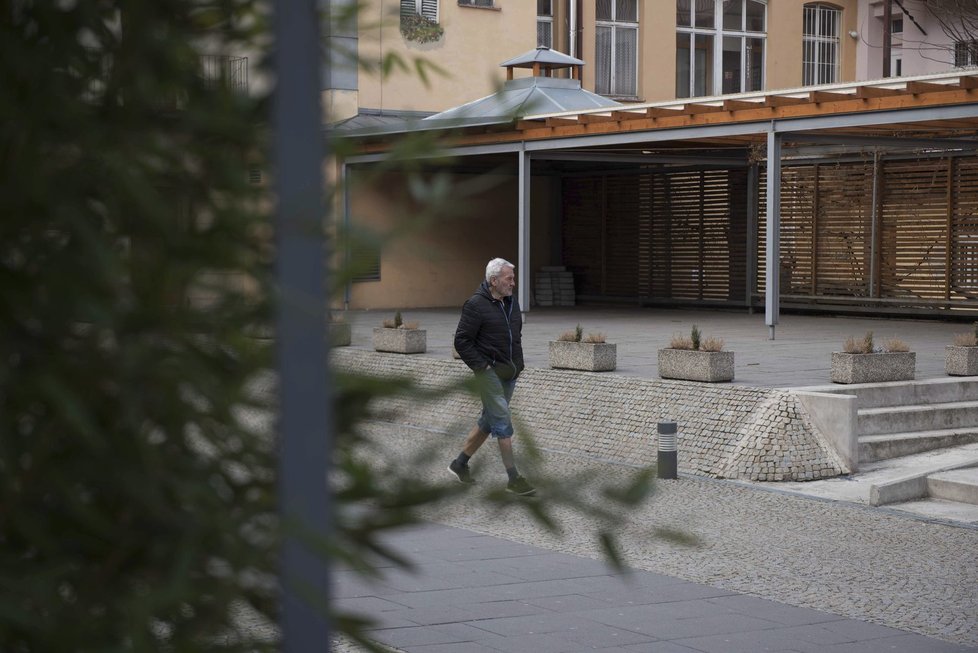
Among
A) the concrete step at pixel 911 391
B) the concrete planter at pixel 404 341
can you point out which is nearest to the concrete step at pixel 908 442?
the concrete step at pixel 911 391

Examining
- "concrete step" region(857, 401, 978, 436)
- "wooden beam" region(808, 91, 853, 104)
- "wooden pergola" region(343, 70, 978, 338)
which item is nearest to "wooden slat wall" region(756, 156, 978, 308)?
"wooden pergola" region(343, 70, 978, 338)

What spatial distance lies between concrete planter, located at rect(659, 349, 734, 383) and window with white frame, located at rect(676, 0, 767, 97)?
2164 centimetres

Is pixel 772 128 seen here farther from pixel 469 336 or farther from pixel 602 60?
pixel 602 60

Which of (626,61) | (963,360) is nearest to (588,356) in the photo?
(963,360)

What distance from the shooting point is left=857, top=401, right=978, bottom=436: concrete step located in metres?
13.0

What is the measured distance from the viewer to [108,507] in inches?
63.8

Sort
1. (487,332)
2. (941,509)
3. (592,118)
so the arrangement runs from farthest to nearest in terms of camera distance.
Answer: (592,118) → (487,332) → (941,509)

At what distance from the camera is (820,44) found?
122ft

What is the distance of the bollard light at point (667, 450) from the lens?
38.7 ft

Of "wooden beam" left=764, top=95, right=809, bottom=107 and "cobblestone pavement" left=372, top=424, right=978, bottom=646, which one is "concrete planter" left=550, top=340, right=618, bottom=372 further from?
"wooden beam" left=764, top=95, right=809, bottom=107

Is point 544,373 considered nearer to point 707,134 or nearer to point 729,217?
point 707,134

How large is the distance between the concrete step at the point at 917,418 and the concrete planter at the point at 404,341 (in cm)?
664

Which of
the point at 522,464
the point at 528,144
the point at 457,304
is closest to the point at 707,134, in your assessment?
the point at 528,144

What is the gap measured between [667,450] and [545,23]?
906 inches
